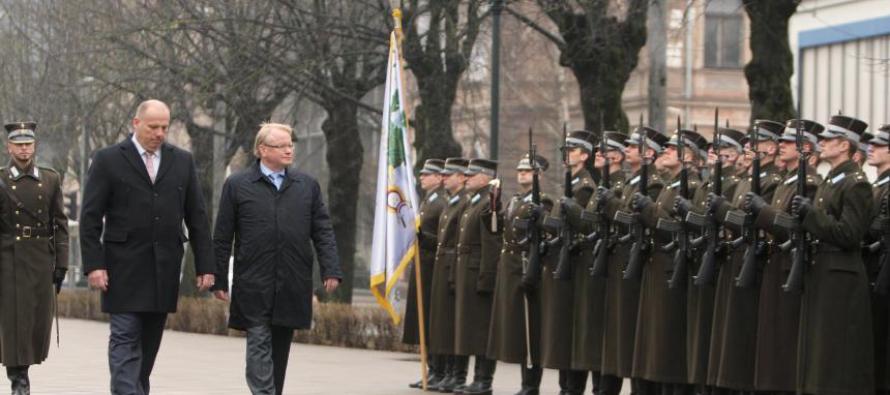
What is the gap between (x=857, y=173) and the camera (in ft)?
40.3

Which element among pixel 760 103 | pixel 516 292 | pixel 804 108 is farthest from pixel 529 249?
pixel 804 108

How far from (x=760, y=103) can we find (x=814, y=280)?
831 cm

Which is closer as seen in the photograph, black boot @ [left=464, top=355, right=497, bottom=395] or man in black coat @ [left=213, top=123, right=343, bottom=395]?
man in black coat @ [left=213, top=123, right=343, bottom=395]

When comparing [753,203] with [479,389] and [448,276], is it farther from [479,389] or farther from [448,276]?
[448,276]

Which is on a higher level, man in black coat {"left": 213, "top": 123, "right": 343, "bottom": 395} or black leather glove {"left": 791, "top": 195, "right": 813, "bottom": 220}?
black leather glove {"left": 791, "top": 195, "right": 813, "bottom": 220}

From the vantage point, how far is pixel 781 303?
12828 millimetres

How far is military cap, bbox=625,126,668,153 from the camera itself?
1452cm

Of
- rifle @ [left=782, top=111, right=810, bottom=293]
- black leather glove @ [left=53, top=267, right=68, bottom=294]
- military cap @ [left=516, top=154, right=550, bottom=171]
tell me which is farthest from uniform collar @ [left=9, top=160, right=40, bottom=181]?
rifle @ [left=782, top=111, right=810, bottom=293]

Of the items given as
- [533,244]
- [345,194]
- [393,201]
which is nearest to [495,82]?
[393,201]

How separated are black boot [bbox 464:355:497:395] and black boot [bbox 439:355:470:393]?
24cm

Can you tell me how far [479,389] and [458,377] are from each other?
2.04ft

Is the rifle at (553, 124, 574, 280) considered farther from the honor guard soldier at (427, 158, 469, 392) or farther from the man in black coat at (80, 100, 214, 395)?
the man in black coat at (80, 100, 214, 395)

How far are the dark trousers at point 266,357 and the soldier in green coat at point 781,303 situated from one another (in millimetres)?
3051

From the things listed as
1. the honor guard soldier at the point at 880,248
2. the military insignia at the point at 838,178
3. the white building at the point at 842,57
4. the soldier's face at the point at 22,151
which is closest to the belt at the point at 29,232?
the soldier's face at the point at 22,151
